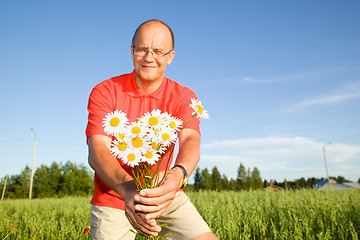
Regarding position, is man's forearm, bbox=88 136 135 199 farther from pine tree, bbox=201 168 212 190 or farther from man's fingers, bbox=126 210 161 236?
pine tree, bbox=201 168 212 190

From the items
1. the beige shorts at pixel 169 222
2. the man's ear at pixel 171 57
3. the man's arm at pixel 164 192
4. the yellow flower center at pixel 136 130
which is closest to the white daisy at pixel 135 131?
the yellow flower center at pixel 136 130

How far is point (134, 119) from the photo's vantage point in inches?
93.8

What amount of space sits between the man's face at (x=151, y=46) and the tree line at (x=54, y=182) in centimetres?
4972

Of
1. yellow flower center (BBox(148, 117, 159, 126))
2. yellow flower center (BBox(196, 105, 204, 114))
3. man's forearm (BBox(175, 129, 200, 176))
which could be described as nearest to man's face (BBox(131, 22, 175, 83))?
man's forearm (BBox(175, 129, 200, 176))

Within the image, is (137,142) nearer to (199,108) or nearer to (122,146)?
(122,146)

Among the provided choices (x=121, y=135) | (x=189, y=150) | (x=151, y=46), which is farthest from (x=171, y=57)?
(x=121, y=135)

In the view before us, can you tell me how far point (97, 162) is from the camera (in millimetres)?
1843

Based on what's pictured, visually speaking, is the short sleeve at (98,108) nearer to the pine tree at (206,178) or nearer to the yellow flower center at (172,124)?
the yellow flower center at (172,124)

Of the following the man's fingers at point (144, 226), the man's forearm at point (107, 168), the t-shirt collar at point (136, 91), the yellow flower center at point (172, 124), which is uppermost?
the t-shirt collar at point (136, 91)

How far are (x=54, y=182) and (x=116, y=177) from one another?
54473mm

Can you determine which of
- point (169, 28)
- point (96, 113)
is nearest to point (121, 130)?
point (96, 113)

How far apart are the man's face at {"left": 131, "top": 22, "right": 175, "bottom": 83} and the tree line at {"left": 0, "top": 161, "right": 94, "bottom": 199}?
49.7 m

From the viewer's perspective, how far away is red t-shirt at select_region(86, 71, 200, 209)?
2.31 m

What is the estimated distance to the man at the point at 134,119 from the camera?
1.89 m
